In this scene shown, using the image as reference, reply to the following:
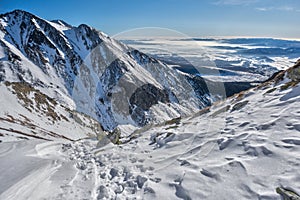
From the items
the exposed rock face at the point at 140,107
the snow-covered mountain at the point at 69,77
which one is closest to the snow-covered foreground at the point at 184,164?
the snow-covered mountain at the point at 69,77

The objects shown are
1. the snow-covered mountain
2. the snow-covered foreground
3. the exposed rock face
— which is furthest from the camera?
the exposed rock face

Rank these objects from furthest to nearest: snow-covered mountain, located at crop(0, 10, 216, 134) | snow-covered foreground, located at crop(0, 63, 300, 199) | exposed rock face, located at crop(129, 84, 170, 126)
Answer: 1. exposed rock face, located at crop(129, 84, 170, 126)
2. snow-covered mountain, located at crop(0, 10, 216, 134)
3. snow-covered foreground, located at crop(0, 63, 300, 199)

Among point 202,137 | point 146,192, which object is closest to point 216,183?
point 146,192

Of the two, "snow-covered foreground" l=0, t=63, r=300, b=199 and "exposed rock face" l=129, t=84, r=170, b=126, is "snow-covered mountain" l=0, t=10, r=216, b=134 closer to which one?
"exposed rock face" l=129, t=84, r=170, b=126

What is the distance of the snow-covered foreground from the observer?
8461mm

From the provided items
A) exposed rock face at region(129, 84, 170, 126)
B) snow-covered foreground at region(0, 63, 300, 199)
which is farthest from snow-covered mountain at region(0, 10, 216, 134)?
snow-covered foreground at region(0, 63, 300, 199)

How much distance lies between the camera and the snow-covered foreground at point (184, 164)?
8.46 metres

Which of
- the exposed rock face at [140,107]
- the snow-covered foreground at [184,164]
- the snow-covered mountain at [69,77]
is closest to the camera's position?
the snow-covered foreground at [184,164]

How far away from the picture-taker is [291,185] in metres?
7.57

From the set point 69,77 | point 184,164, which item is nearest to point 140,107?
point 69,77

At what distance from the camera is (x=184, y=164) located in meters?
10.7

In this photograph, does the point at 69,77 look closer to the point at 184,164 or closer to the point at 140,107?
the point at 140,107

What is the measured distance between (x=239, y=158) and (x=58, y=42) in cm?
20892

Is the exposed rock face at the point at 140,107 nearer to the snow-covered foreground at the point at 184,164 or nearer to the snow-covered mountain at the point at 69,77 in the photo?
the snow-covered mountain at the point at 69,77
